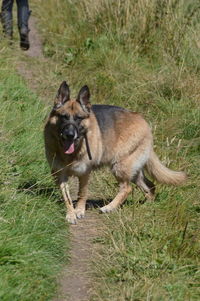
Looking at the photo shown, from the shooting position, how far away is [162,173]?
6.34m

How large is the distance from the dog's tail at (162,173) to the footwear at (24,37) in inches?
175

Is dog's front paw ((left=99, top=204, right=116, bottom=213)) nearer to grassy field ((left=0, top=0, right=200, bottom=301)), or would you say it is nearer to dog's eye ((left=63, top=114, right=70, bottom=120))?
grassy field ((left=0, top=0, right=200, bottom=301))

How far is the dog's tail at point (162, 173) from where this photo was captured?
6.27 m

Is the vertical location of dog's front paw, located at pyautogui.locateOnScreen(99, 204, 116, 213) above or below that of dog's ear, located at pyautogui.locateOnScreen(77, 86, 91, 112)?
below

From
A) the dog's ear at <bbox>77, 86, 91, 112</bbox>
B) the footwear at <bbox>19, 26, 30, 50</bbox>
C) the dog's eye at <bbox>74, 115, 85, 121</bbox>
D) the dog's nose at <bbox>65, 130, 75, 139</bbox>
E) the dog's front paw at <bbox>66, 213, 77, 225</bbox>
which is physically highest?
the dog's ear at <bbox>77, 86, 91, 112</bbox>

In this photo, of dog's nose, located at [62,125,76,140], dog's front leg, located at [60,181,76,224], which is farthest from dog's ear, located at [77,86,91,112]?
dog's front leg, located at [60,181,76,224]

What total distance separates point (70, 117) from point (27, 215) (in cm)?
121

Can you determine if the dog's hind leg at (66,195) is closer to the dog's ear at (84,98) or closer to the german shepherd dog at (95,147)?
the german shepherd dog at (95,147)

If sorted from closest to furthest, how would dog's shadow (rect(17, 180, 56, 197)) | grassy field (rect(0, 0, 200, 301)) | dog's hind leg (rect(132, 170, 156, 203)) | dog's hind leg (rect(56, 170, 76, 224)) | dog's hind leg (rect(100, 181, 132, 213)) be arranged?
grassy field (rect(0, 0, 200, 301)), dog's shadow (rect(17, 180, 56, 197)), dog's hind leg (rect(56, 170, 76, 224)), dog's hind leg (rect(100, 181, 132, 213)), dog's hind leg (rect(132, 170, 156, 203))

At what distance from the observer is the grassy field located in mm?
4500

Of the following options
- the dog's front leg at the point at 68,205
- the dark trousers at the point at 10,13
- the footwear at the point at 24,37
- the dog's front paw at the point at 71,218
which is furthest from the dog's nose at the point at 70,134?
the footwear at the point at 24,37

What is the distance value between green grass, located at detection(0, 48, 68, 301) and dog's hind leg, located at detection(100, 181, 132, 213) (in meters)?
0.52

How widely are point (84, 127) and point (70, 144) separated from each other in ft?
0.89

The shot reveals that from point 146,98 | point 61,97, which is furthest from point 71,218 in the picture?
point 146,98
